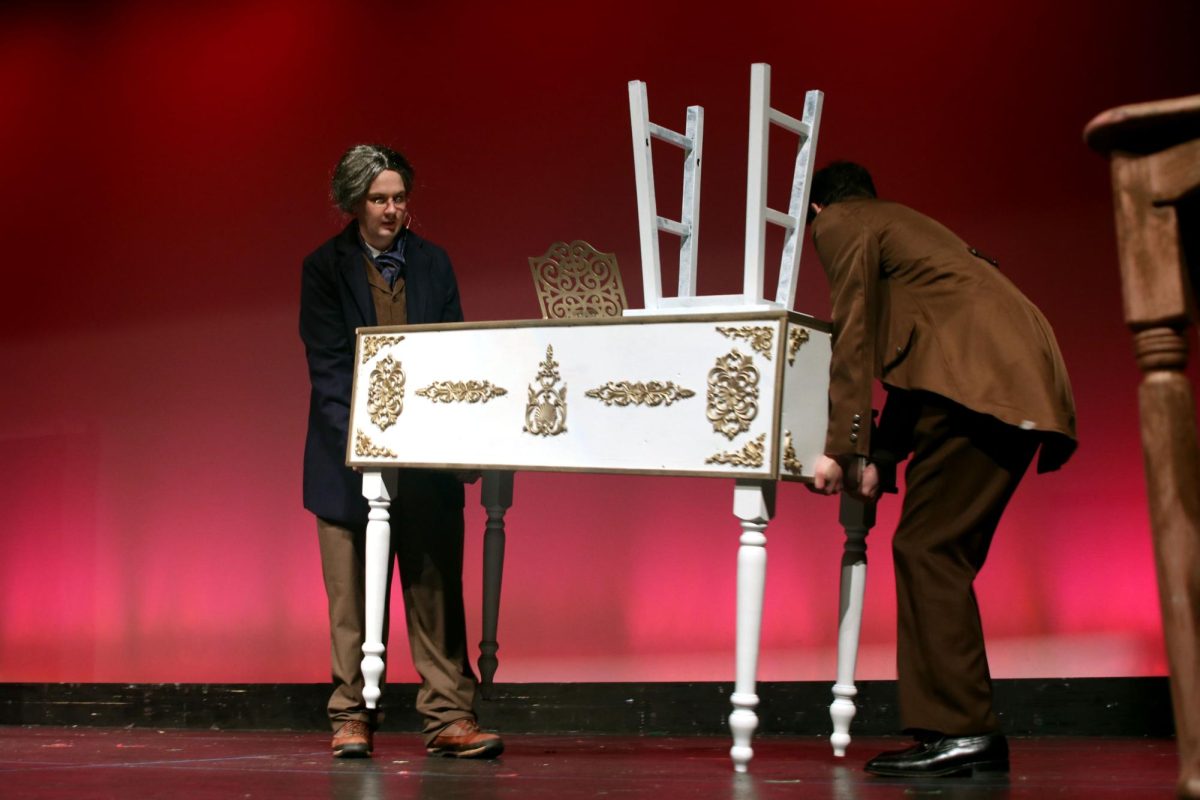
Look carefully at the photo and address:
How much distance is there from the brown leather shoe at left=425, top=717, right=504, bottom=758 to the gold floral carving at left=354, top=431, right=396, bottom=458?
0.62 meters

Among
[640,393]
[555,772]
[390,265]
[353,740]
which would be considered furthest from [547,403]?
[353,740]

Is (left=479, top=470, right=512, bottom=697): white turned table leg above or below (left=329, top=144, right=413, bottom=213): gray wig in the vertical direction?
below

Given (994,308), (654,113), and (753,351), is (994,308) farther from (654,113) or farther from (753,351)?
(654,113)

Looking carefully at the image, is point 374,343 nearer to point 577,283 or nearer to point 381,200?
point 381,200

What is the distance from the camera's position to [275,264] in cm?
504

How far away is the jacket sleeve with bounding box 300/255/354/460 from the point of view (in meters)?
3.45

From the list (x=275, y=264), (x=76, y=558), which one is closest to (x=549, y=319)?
(x=275, y=264)

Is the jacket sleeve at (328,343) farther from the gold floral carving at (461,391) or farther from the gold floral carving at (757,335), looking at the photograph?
the gold floral carving at (757,335)

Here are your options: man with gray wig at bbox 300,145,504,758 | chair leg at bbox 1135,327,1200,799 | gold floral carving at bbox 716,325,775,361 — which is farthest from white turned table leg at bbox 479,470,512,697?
chair leg at bbox 1135,327,1200,799

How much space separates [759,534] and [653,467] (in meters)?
0.25

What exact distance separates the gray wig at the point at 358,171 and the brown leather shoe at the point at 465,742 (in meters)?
1.24

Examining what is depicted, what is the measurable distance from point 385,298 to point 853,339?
1174mm

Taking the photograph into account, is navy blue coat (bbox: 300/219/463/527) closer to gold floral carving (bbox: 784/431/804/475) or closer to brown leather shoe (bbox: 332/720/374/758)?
brown leather shoe (bbox: 332/720/374/758)

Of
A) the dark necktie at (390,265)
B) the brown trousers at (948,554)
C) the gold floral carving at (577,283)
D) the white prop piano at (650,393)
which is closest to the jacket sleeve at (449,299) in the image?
the dark necktie at (390,265)
